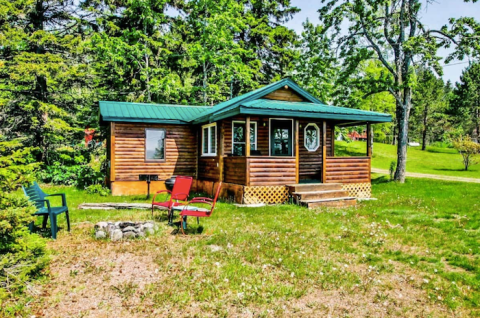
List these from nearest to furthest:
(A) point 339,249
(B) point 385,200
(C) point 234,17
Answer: (A) point 339,249
(B) point 385,200
(C) point 234,17

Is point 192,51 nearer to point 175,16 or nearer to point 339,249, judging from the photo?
point 175,16

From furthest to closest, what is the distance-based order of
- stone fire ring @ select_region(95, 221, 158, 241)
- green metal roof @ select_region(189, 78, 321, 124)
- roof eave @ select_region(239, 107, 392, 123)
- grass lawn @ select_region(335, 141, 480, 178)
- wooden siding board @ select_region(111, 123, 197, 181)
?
1. grass lawn @ select_region(335, 141, 480, 178)
2. wooden siding board @ select_region(111, 123, 197, 181)
3. green metal roof @ select_region(189, 78, 321, 124)
4. roof eave @ select_region(239, 107, 392, 123)
5. stone fire ring @ select_region(95, 221, 158, 241)

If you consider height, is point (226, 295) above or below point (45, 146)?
below

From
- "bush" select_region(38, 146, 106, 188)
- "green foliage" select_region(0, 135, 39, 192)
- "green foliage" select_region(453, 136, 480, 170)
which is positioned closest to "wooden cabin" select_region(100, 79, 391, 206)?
"bush" select_region(38, 146, 106, 188)

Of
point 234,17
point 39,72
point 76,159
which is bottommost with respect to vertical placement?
point 76,159

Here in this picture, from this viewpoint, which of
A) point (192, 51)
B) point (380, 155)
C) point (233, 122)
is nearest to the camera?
point (233, 122)

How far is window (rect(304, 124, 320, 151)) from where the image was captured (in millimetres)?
14188

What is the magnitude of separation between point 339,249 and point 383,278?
47.1 inches

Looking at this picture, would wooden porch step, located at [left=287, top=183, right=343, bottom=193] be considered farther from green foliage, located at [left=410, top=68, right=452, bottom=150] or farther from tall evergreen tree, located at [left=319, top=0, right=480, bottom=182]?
green foliage, located at [left=410, top=68, right=452, bottom=150]

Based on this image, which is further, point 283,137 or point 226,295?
point 283,137

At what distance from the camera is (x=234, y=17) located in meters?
23.9

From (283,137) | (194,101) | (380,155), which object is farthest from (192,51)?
(380,155)

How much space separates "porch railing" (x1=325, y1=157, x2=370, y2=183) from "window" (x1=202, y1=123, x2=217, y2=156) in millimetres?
4436

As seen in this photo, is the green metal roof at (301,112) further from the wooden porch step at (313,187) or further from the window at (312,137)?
the window at (312,137)
